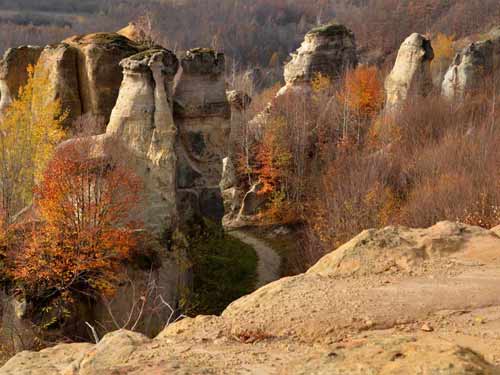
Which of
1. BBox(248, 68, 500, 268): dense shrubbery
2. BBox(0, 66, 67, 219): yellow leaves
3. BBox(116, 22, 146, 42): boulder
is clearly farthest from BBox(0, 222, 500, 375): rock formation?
BBox(116, 22, 146, 42): boulder

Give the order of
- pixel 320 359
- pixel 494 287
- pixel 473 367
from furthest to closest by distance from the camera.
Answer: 1. pixel 494 287
2. pixel 320 359
3. pixel 473 367

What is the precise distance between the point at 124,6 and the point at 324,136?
7774cm

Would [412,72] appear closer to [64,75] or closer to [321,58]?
[321,58]

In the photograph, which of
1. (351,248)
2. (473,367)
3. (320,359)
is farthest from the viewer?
(351,248)

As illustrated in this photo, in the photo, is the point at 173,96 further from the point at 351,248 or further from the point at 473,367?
the point at 473,367

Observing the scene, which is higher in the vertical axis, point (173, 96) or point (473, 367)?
point (173, 96)

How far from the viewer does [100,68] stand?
824 inches

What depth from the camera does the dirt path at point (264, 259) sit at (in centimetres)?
2223

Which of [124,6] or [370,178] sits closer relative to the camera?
[370,178]

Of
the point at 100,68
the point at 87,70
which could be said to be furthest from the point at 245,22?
the point at 100,68

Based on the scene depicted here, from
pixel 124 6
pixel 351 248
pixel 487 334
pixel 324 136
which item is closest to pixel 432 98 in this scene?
pixel 324 136

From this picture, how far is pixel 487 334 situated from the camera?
7.38m

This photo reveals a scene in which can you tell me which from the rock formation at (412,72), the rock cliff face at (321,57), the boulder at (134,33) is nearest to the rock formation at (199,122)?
the boulder at (134,33)

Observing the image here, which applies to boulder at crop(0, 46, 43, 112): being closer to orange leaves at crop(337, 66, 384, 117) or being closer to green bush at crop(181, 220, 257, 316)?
green bush at crop(181, 220, 257, 316)
